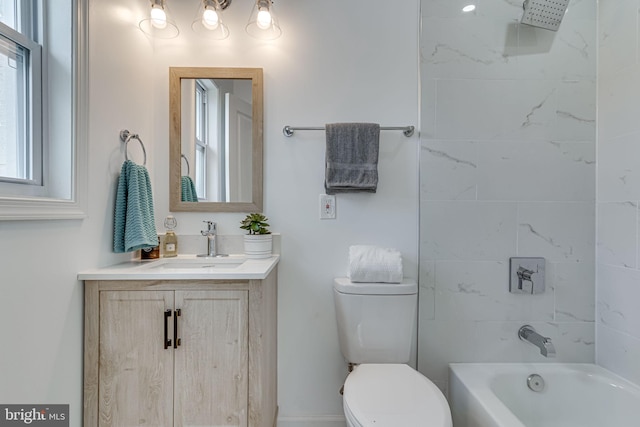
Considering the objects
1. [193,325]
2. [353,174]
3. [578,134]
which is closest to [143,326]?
[193,325]

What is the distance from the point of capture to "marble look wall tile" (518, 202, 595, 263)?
148 centimetres

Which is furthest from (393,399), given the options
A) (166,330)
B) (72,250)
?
(72,250)

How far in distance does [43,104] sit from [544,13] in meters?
2.17

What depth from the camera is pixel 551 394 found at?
140 centimetres

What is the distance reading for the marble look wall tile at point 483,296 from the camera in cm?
150

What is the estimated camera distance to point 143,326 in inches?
44.1

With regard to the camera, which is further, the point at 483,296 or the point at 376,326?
the point at 483,296

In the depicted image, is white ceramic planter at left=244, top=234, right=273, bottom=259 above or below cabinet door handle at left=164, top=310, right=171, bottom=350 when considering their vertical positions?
above

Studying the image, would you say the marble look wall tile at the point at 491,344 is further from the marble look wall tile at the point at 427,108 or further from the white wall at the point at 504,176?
the marble look wall tile at the point at 427,108

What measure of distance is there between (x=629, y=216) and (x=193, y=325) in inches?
76.0

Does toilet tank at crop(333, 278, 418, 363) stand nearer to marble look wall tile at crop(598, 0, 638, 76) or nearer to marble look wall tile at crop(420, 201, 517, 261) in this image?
marble look wall tile at crop(420, 201, 517, 261)

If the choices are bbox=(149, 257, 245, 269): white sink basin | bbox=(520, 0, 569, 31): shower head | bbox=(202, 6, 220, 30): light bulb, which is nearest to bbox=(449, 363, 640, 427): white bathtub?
bbox=(149, 257, 245, 269): white sink basin

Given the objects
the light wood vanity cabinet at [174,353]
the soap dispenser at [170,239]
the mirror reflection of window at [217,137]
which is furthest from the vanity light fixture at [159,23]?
the light wood vanity cabinet at [174,353]

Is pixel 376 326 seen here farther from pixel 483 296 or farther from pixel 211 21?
pixel 211 21
